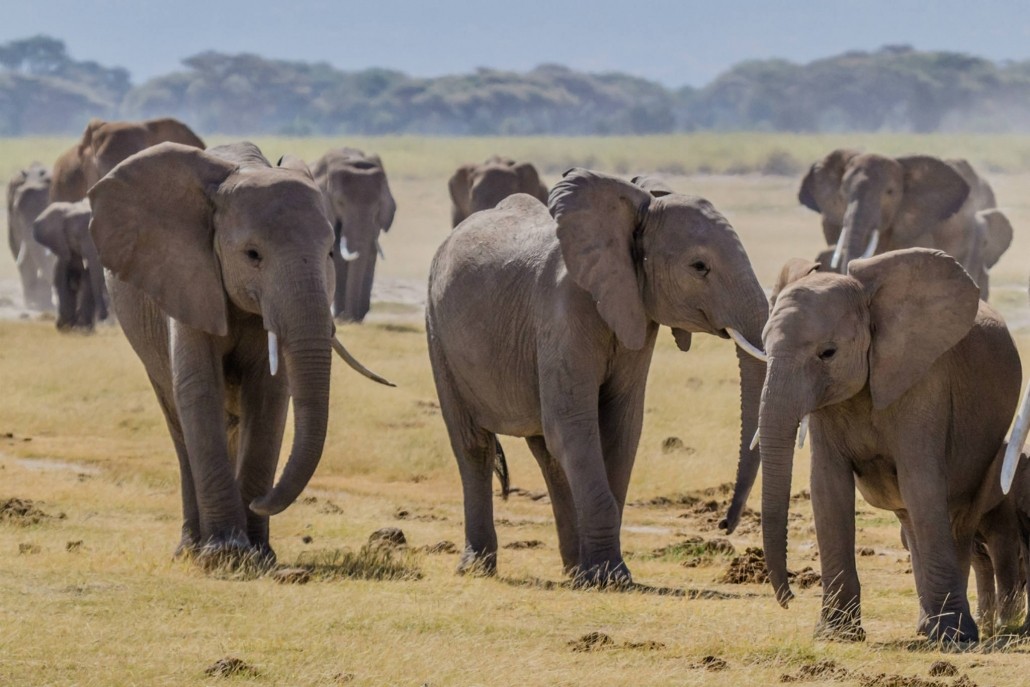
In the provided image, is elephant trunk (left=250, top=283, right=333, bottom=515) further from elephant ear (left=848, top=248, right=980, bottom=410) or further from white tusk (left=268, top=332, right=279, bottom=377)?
elephant ear (left=848, top=248, right=980, bottom=410)

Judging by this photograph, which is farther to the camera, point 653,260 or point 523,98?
point 523,98

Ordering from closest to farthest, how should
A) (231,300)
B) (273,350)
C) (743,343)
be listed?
(743,343) < (273,350) < (231,300)

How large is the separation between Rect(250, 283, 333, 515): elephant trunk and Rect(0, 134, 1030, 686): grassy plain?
0.59 metres

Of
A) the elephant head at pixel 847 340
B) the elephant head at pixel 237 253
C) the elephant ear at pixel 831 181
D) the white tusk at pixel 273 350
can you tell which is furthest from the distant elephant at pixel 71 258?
the elephant head at pixel 847 340

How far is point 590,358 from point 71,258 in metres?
16.3

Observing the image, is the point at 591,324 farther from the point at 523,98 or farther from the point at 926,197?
the point at 523,98

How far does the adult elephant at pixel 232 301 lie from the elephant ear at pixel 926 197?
13.7m

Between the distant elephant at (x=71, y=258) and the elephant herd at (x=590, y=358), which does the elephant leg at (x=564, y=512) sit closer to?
the elephant herd at (x=590, y=358)

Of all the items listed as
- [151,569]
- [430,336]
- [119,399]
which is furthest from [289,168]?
[119,399]

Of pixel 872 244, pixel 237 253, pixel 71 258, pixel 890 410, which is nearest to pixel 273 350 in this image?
pixel 237 253

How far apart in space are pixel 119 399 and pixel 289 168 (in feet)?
25.1

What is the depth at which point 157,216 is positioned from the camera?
32.1 ft

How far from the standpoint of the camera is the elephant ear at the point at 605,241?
31.0ft

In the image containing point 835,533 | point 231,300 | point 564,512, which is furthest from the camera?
point 564,512
